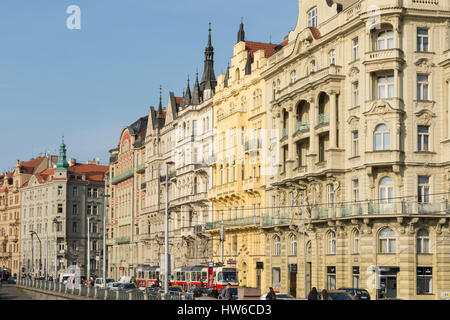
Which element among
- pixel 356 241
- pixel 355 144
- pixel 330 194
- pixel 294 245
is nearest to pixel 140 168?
pixel 294 245

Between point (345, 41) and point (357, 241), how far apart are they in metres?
15.1

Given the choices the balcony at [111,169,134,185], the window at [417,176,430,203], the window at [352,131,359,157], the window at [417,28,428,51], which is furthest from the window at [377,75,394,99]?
the balcony at [111,169,134,185]

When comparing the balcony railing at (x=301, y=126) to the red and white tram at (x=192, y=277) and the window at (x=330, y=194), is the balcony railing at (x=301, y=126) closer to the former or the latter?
the window at (x=330, y=194)

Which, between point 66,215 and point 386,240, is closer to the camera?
point 386,240

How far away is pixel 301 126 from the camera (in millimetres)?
70500

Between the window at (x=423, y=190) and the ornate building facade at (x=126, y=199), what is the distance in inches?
2774

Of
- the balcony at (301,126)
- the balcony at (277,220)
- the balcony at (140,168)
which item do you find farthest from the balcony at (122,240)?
the balcony at (301,126)

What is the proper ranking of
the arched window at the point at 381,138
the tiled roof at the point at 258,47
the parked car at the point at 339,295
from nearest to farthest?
the parked car at the point at 339,295
the arched window at the point at 381,138
the tiled roof at the point at 258,47

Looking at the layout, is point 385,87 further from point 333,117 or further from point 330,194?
point 330,194

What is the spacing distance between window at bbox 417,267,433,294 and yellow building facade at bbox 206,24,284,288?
72.7 ft

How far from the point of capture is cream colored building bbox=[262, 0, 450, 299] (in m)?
58.4

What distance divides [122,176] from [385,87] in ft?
274

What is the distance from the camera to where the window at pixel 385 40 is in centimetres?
6019
